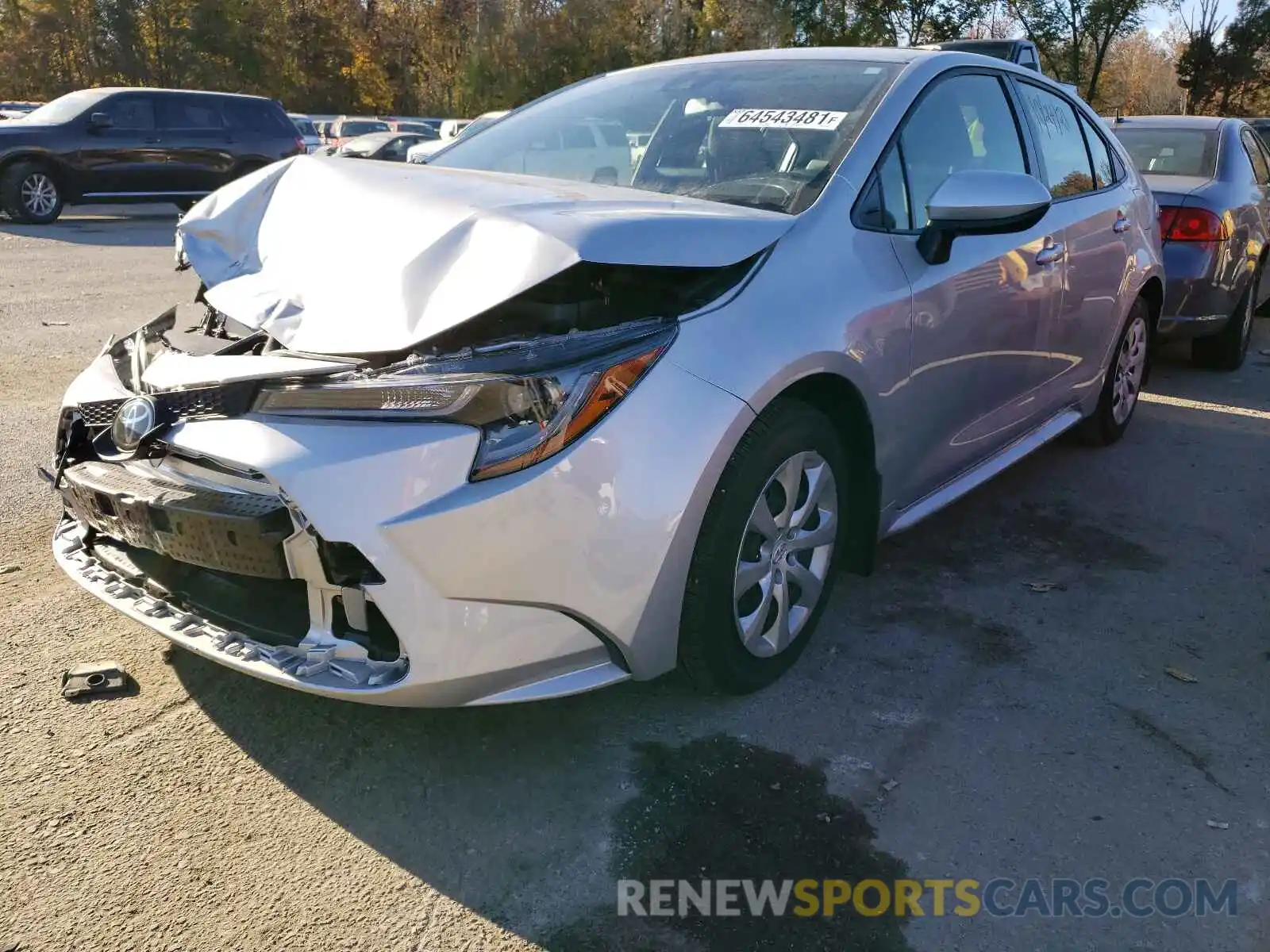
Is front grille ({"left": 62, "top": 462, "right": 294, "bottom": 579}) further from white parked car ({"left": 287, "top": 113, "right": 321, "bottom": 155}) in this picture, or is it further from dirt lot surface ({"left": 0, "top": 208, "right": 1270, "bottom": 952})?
white parked car ({"left": 287, "top": 113, "right": 321, "bottom": 155})

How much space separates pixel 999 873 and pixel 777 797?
0.49 m

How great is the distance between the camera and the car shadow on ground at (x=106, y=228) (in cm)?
1274

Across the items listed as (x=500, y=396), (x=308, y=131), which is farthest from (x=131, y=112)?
(x=500, y=396)

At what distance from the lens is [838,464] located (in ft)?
9.68

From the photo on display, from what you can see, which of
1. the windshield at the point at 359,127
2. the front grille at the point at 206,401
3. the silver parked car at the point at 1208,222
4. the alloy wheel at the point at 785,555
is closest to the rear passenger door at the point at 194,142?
the windshield at the point at 359,127

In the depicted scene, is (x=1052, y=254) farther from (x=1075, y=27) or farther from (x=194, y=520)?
(x=1075, y=27)

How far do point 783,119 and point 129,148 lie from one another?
1406 centimetres

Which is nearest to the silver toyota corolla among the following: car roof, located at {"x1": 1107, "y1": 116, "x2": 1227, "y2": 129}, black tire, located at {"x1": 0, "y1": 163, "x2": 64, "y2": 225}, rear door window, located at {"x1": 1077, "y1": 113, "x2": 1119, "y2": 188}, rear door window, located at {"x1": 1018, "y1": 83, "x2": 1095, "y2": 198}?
rear door window, located at {"x1": 1018, "y1": 83, "x2": 1095, "y2": 198}

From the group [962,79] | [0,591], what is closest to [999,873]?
[962,79]

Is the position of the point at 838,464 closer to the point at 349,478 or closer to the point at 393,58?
the point at 349,478

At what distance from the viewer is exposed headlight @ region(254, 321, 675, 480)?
2.18 meters

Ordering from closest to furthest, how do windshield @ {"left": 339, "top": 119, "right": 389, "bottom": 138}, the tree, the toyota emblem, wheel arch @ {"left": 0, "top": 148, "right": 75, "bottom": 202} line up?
the toyota emblem
wheel arch @ {"left": 0, "top": 148, "right": 75, "bottom": 202}
windshield @ {"left": 339, "top": 119, "right": 389, "bottom": 138}
the tree

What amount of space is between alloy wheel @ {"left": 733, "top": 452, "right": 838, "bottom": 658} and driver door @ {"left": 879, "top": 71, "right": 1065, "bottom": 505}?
0.48 meters

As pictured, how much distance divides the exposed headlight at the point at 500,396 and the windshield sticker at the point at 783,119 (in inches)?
52.0
